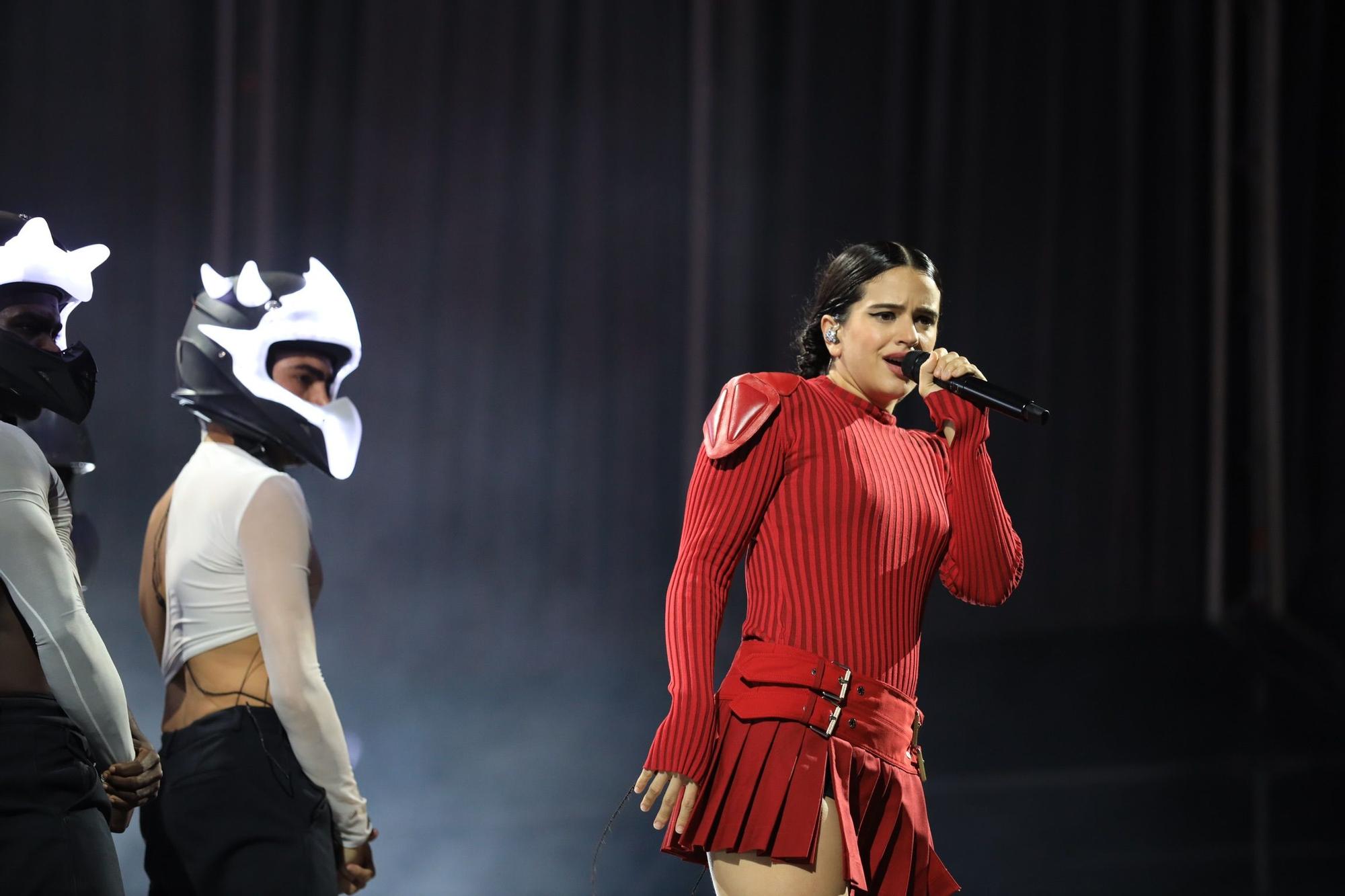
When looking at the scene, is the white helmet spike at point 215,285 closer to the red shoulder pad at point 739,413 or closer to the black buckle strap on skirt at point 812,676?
the red shoulder pad at point 739,413

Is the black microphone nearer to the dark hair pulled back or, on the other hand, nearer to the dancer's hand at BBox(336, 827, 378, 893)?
the dark hair pulled back

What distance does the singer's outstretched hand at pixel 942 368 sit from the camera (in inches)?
78.7

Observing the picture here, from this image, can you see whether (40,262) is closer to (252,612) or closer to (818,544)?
(252,612)

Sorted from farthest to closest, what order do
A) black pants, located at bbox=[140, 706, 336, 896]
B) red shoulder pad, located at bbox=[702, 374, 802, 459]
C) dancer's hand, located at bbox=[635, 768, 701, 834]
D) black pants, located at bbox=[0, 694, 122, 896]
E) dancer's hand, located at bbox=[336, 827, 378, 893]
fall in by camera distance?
dancer's hand, located at bbox=[336, 827, 378, 893], black pants, located at bbox=[140, 706, 336, 896], red shoulder pad, located at bbox=[702, 374, 802, 459], dancer's hand, located at bbox=[635, 768, 701, 834], black pants, located at bbox=[0, 694, 122, 896]

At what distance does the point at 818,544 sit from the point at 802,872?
1.38 feet

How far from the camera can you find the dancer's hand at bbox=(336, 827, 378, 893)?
2.19m

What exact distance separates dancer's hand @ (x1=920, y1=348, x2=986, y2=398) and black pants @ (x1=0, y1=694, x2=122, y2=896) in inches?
46.7

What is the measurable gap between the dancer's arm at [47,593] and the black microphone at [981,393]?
3.69 ft

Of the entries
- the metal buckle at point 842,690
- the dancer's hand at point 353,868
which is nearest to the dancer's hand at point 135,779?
the dancer's hand at point 353,868

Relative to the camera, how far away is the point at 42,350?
1.86 metres

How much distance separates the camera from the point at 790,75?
5.95m

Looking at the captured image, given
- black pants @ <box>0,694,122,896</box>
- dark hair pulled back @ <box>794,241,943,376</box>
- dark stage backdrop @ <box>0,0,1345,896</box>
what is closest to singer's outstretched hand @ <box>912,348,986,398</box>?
dark hair pulled back @ <box>794,241,943,376</box>

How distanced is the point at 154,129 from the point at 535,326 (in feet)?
4.95

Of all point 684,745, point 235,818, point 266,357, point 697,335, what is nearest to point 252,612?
point 235,818
